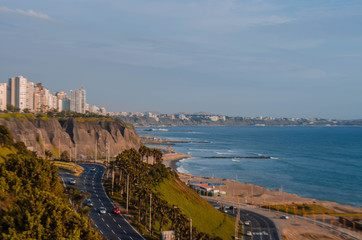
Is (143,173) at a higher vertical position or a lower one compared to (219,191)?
higher

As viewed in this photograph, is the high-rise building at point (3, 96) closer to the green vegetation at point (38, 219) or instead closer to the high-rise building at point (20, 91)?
the high-rise building at point (20, 91)

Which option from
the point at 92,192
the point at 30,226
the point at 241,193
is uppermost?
the point at 30,226

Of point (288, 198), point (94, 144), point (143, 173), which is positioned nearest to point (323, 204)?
point (288, 198)

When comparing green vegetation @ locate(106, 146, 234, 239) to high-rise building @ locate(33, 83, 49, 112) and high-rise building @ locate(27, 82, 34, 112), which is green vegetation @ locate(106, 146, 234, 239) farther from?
high-rise building @ locate(33, 83, 49, 112)

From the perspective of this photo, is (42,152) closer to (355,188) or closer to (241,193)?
(241,193)

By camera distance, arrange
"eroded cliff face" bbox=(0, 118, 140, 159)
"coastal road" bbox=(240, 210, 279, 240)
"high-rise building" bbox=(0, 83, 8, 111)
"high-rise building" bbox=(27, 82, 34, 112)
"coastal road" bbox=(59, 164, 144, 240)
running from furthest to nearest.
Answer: "high-rise building" bbox=(27, 82, 34, 112) → "high-rise building" bbox=(0, 83, 8, 111) → "eroded cliff face" bbox=(0, 118, 140, 159) → "coastal road" bbox=(240, 210, 279, 240) → "coastal road" bbox=(59, 164, 144, 240)

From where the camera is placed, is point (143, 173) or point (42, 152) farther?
point (42, 152)

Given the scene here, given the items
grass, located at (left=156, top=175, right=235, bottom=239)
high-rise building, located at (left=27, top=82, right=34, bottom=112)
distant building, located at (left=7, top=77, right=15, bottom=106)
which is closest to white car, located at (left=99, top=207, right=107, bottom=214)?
grass, located at (left=156, top=175, right=235, bottom=239)

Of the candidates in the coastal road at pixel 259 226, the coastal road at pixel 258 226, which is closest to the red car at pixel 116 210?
the coastal road at pixel 258 226

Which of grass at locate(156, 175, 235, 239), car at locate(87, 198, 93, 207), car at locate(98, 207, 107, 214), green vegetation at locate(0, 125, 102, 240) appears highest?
green vegetation at locate(0, 125, 102, 240)
